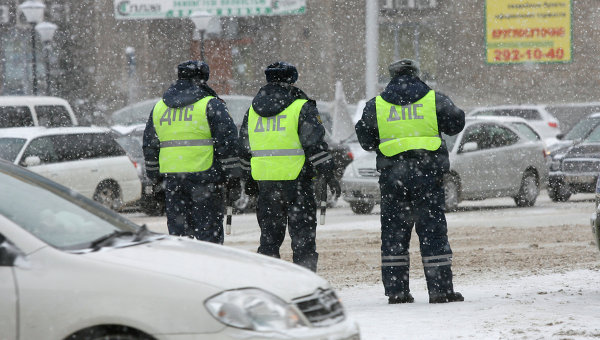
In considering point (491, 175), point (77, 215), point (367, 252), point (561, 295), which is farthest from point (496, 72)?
point (77, 215)

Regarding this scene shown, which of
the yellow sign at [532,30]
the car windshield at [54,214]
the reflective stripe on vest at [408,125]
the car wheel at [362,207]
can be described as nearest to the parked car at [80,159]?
the car wheel at [362,207]

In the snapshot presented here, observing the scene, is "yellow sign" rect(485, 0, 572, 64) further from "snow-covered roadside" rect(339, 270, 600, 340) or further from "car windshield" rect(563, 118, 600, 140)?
"snow-covered roadside" rect(339, 270, 600, 340)

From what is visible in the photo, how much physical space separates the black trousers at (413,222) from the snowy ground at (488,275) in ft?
0.70

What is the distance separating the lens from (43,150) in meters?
17.4

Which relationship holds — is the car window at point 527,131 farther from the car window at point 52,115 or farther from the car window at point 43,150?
the car window at point 52,115

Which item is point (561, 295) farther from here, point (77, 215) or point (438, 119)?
point (77, 215)

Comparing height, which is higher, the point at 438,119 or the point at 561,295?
the point at 438,119

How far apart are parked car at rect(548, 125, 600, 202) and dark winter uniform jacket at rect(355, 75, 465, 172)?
11.2 m

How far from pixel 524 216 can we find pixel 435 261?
9.29 m

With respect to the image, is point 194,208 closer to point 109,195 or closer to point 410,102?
point 410,102

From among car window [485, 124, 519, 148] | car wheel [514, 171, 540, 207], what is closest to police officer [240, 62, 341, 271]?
car window [485, 124, 519, 148]

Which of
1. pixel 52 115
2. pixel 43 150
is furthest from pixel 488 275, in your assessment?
pixel 52 115

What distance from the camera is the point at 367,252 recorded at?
1288 cm

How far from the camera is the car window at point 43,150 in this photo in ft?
56.1
